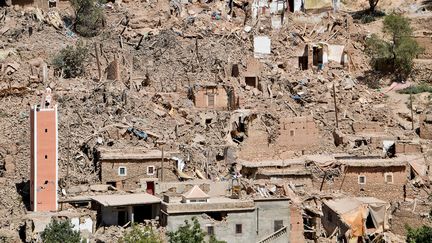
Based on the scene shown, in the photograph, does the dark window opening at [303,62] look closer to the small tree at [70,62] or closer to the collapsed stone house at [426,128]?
the collapsed stone house at [426,128]

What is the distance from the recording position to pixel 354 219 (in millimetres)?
30469

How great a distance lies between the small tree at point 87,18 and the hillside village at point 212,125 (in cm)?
24

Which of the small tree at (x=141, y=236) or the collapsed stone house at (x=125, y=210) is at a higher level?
the collapsed stone house at (x=125, y=210)

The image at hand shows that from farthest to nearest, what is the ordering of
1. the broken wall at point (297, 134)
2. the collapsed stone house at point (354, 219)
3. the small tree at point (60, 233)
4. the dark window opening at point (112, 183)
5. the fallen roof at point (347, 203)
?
the broken wall at point (297, 134), the dark window opening at point (112, 183), the fallen roof at point (347, 203), the collapsed stone house at point (354, 219), the small tree at point (60, 233)

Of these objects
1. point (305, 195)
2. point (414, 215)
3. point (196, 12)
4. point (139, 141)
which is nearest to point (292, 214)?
point (305, 195)

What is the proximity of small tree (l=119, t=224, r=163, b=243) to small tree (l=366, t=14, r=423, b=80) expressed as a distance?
17.5 metres

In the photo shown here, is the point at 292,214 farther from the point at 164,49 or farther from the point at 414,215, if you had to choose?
the point at 164,49

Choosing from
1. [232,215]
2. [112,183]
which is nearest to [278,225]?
[232,215]

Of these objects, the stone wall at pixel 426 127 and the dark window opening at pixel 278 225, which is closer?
the dark window opening at pixel 278 225

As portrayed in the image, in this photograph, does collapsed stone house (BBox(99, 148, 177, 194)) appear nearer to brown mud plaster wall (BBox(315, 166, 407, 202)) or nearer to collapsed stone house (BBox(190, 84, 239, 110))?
collapsed stone house (BBox(190, 84, 239, 110))

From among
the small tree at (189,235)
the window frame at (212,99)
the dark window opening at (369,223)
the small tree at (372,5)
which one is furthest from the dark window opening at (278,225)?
the small tree at (372,5)

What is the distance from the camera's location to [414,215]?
30859mm

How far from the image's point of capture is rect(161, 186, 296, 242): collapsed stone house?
28.8 metres

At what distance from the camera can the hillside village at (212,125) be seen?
29.8 meters
